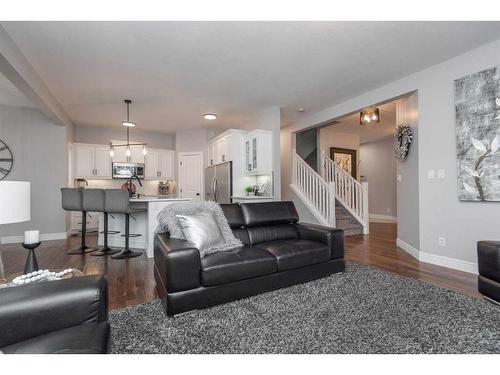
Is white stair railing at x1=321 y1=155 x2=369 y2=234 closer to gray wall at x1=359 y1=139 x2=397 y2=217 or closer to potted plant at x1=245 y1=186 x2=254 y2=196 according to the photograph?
potted plant at x1=245 y1=186 x2=254 y2=196

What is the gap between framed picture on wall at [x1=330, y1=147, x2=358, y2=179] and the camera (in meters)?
7.22

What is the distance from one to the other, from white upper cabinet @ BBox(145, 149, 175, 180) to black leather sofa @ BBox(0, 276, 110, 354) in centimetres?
618

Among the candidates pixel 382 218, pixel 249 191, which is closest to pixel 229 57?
pixel 249 191

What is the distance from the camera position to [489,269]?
1.99m

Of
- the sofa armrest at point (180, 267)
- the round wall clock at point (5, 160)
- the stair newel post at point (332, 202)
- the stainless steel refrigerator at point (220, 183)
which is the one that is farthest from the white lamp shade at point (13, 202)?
the round wall clock at point (5, 160)

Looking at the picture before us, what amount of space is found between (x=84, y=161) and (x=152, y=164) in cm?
164

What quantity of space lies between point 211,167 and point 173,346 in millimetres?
4849

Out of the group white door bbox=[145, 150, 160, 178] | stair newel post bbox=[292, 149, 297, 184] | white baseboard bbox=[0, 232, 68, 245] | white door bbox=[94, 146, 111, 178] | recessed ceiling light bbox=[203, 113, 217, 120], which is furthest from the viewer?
white door bbox=[145, 150, 160, 178]

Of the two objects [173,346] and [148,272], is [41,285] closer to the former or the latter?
[173,346]

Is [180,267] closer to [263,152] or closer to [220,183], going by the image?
[263,152]

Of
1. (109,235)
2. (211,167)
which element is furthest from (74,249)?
(211,167)

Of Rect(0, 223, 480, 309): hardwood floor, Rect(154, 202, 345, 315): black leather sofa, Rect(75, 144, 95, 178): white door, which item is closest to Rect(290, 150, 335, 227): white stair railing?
Rect(0, 223, 480, 309): hardwood floor

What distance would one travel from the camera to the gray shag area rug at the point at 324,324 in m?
1.52

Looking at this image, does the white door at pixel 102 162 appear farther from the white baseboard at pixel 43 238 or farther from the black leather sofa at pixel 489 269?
the black leather sofa at pixel 489 269
